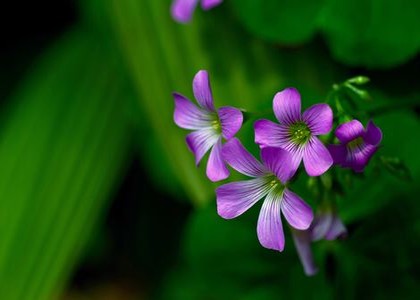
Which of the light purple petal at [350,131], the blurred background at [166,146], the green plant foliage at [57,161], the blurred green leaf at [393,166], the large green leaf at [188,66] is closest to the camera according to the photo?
the light purple petal at [350,131]

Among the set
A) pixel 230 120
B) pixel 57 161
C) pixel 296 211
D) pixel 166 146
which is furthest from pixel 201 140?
pixel 57 161

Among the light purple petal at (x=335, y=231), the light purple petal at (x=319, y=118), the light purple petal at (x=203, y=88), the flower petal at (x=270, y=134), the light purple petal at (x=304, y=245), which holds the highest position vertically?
the light purple petal at (x=203, y=88)

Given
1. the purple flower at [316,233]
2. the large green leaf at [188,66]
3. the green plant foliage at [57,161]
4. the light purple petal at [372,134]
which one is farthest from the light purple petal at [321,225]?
the green plant foliage at [57,161]

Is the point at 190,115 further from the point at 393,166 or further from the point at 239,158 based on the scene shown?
the point at 393,166

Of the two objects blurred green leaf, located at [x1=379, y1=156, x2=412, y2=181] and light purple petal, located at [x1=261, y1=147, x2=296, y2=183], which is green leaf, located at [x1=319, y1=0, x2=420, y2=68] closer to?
blurred green leaf, located at [x1=379, y1=156, x2=412, y2=181]

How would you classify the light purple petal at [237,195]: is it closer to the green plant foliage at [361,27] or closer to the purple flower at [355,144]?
the purple flower at [355,144]

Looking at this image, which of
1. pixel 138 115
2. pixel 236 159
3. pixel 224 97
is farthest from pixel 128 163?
pixel 236 159

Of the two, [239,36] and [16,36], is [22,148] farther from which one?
[239,36]

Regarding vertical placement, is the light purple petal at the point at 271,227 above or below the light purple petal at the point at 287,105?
below
